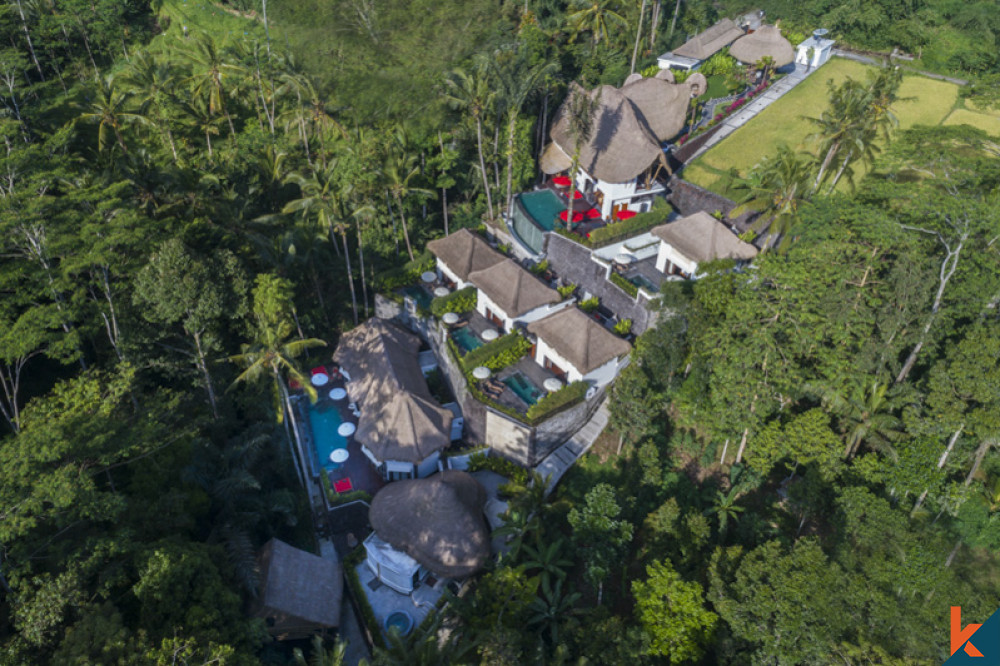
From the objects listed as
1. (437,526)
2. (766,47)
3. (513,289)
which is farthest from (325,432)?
(766,47)

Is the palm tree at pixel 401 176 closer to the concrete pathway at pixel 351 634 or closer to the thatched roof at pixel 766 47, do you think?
the concrete pathway at pixel 351 634

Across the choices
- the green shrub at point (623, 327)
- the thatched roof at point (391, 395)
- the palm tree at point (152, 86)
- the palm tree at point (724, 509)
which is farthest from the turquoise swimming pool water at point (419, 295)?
the palm tree at point (724, 509)

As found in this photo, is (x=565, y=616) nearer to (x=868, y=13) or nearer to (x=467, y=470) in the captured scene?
(x=467, y=470)

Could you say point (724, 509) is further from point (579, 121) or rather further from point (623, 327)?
point (579, 121)

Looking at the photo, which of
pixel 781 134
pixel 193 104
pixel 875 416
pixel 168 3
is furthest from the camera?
pixel 168 3

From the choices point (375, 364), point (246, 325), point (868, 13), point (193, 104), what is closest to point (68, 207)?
point (246, 325)

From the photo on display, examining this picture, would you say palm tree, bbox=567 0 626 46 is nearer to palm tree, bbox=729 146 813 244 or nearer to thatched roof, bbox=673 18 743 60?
thatched roof, bbox=673 18 743 60
